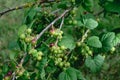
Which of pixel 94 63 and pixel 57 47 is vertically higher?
pixel 57 47

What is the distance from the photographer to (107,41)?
1.65 m

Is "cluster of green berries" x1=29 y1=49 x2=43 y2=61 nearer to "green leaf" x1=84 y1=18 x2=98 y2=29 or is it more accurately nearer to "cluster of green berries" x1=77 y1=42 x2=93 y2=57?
"cluster of green berries" x1=77 y1=42 x2=93 y2=57

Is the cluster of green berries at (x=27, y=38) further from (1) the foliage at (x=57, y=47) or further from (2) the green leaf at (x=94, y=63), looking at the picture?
(2) the green leaf at (x=94, y=63)

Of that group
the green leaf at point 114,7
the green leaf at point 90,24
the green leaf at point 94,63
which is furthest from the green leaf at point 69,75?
the green leaf at point 114,7

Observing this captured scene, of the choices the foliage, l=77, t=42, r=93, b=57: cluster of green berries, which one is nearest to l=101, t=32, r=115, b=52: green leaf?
the foliage

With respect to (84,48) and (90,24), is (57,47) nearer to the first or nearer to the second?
(84,48)

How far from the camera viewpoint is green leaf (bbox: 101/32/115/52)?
64.1 inches

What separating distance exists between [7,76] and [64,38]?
32 centimetres

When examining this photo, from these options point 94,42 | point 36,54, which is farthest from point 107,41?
point 36,54

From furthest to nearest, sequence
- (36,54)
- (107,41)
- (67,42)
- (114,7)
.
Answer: (114,7) < (107,41) < (67,42) < (36,54)

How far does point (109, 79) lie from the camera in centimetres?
375

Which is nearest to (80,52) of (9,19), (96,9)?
(96,9)

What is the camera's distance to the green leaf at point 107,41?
5.35 feet

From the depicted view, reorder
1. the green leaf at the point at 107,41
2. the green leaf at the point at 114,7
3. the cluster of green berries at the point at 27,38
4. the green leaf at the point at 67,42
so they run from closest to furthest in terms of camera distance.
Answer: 1. the cluster of green berries at the point at 27,38
2. the green leaf at the point at 67,42
3. the green leaf at the point at 107,41
4. the green leaf at the point at 114,7
